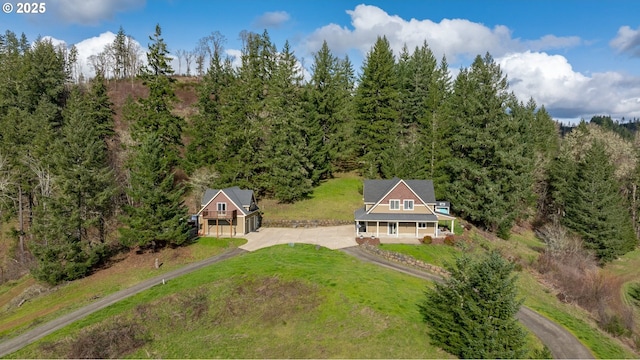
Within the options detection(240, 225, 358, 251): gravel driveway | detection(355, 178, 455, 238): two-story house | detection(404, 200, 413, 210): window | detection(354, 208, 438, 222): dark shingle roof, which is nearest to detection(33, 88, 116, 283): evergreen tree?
detection(240, 225, 358, 251): gravel driveway

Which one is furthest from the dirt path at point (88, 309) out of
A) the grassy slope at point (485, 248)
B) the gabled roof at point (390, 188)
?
the gabled roof at point (390, 188)

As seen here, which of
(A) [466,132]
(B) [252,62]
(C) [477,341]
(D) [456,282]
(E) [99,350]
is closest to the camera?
(C) [477,341]

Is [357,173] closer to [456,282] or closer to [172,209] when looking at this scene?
[172,209]

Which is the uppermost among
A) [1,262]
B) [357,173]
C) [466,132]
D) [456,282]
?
[466,132]

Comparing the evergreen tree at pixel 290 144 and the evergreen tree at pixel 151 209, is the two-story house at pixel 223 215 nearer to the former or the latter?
the evergreen tree at pixel 151 209

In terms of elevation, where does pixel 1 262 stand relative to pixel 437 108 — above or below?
below

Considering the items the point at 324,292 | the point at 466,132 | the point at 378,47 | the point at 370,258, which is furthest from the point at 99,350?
the point at 378,47
